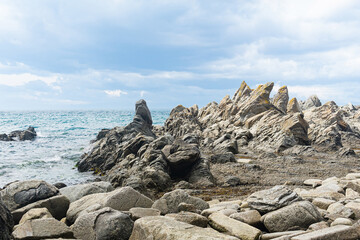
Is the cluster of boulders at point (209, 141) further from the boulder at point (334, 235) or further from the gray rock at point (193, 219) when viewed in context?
the boulder at point (334, 235)

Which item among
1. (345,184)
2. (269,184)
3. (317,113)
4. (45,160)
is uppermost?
(317,113)

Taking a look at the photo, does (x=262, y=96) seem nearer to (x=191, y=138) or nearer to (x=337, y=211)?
(x=191, y=138)

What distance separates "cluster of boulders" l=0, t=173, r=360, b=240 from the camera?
6.13m

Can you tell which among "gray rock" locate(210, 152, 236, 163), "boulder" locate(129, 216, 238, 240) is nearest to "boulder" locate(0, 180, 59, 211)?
"boulder" locate(129, 216, 238, 240)

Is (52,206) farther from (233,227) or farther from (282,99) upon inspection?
(282,99)

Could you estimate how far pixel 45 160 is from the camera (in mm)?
34844

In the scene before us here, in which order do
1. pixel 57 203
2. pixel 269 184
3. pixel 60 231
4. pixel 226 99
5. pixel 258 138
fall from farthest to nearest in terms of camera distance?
pixel 226 99 → pixel 258 138 → pixel 269 184 → pixel 57 203 → pixel 60 231

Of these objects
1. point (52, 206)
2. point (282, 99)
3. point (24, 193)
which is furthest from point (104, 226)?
point (282, 99)

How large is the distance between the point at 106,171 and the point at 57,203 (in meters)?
18.4

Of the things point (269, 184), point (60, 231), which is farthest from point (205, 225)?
point (269, 184)

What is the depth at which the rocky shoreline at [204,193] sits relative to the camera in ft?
23.5

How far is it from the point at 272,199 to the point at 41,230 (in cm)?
705

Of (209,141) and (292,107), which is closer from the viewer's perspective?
(209,141)

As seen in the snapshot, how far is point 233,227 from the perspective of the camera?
7184 millimetres
